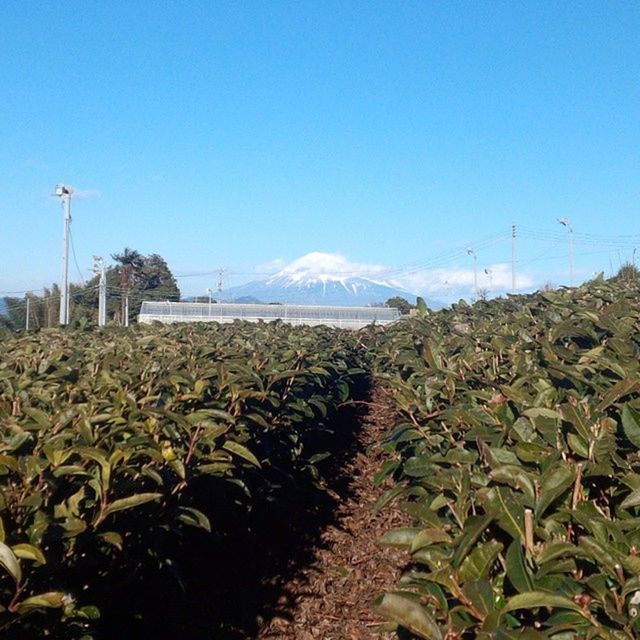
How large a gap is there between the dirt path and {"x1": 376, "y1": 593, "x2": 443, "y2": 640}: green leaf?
8.48 feet

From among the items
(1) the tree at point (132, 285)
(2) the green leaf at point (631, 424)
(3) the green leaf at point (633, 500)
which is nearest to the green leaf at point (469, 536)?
(3) the green leaf at point (633, 500)

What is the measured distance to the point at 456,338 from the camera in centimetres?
499

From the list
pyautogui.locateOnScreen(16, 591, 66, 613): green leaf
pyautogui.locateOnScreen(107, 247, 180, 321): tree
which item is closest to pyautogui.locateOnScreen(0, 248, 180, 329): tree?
pyautogui.locateOnScreen(107, 247, 180, 321): tree

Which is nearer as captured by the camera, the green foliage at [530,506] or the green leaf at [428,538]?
the green foliage at [530,506]

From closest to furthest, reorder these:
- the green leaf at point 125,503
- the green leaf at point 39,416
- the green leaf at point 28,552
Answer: the green leaf at point 28,552
the green leaf at point 125,503
the green leaf at point 39,416

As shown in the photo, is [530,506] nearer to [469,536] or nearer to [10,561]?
[469,536]

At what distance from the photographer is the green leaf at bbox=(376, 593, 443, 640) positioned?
156 centimetres

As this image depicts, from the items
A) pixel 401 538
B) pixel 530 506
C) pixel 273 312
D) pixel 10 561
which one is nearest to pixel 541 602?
pixel 530 506

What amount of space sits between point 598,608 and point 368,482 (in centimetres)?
556

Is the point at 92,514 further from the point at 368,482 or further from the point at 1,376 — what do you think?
the point at 368,482

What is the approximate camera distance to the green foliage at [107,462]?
2.07 m

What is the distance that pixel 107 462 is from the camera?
2314 mm

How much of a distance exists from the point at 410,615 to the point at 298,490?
14.6ft

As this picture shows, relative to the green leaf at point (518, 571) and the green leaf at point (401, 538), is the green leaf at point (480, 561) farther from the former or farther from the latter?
the green leaf at point (401, 538)
